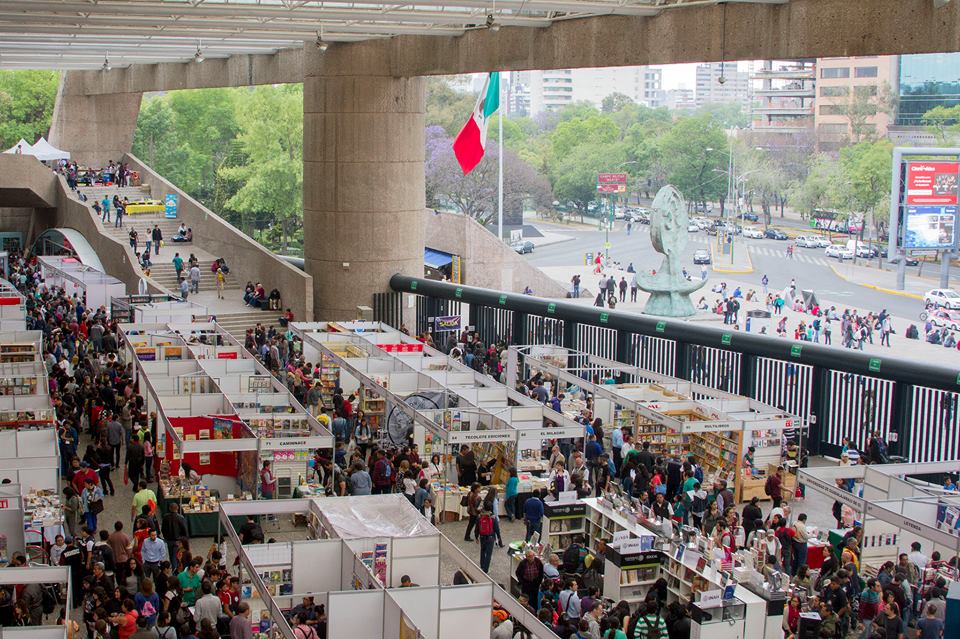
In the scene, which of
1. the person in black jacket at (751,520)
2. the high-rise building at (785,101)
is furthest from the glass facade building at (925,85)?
the person in black jacket at (751,520)

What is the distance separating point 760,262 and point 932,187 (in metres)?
22.2

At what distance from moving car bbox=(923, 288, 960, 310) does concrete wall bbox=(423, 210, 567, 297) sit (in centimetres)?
1839

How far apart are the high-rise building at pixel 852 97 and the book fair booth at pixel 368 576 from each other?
276 feet

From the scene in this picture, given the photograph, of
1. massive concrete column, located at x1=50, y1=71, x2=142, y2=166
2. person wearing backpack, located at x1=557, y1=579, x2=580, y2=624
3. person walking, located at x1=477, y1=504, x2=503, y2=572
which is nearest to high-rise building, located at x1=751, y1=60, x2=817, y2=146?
massive concrete column, located at x1=50, y1=71, x2=142, y2=166

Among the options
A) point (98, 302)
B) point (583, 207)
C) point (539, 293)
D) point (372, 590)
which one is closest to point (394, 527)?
point (372, 590)

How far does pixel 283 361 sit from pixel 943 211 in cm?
3732

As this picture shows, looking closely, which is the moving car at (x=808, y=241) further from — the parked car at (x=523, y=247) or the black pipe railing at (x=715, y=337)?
the black pipe railing at (x=715, y=337)

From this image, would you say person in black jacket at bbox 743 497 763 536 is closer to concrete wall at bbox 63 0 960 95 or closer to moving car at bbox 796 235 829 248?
concrete wall at bbox 63 0 960 95

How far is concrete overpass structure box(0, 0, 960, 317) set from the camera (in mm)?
23047

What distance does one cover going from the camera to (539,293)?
5516 centimetres

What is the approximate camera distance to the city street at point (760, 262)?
2485 inches

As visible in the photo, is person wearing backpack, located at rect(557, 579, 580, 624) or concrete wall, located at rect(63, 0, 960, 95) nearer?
person wearing backpack, located at rect(557, 579, 580, 624)

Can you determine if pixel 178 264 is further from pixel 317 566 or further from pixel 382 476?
pixel 317 566

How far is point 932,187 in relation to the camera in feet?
182
